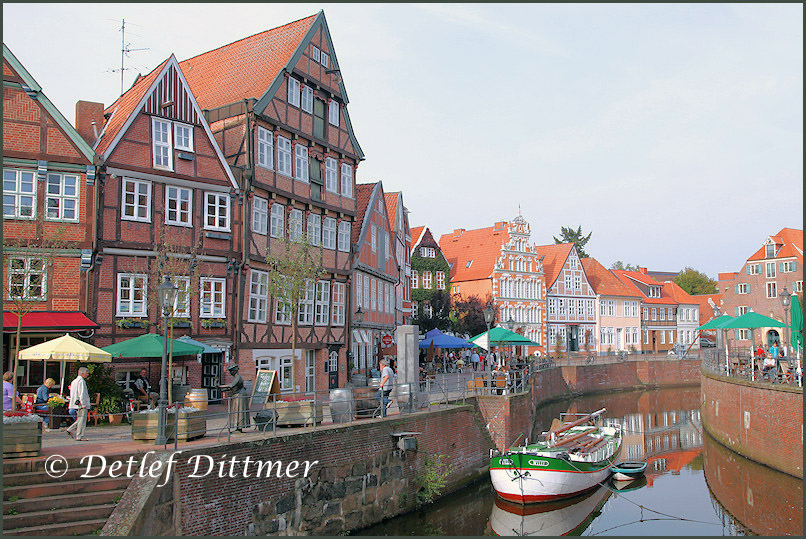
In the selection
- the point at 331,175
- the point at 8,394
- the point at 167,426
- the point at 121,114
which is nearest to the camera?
the point at 167,426

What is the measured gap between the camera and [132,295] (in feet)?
72.0

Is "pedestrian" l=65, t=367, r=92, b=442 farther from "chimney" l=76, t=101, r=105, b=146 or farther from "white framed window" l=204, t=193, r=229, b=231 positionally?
"chimney" l=76, t=101, r=105, b=146

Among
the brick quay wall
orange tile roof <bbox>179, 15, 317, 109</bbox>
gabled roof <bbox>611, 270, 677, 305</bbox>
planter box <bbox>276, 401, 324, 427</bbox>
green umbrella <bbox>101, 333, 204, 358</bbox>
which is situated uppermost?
orange tile roof <bbox>179, 15, 317, 109</bbox>

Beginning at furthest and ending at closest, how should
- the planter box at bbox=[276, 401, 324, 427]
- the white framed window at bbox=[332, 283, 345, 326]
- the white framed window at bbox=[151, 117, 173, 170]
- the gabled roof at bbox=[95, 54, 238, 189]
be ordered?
1. the white framed window at bbox=[332, 283, 345, 326]
2. the white framed window at bbox=[151, 117, 173, 170]
3. the gabled roof at bbox=[95, 54, 238, 189]
4. the planter box at bbox=[276, 401, 324, 427]

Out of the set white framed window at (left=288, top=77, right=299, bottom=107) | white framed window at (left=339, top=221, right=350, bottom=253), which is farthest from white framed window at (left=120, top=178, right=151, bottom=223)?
white framed window at (left=339, top=221, right=350, bottom=253)

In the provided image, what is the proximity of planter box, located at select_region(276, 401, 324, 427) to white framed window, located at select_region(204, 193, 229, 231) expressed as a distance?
377 inches

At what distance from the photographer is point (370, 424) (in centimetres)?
1734

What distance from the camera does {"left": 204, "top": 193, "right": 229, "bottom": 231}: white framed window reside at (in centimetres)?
2395

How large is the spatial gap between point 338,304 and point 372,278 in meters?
5.82

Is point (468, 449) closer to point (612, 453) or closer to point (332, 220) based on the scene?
point (612, 453)

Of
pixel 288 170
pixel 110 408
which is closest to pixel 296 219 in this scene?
pixel 288 170

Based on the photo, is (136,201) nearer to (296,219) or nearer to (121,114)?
(121,114)

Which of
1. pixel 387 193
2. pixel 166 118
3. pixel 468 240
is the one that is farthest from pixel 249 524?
pixel 468 240

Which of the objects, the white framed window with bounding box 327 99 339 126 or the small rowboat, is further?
the white framed window with bounding box 327 99 339 126
